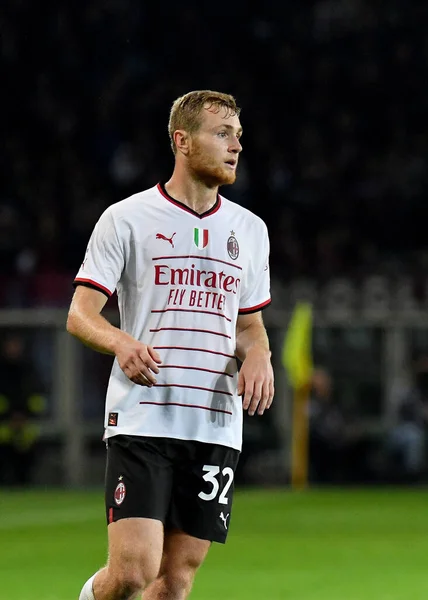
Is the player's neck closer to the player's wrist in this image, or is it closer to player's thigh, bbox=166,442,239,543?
the player's wrist

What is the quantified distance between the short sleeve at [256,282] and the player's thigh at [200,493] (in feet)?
2.00

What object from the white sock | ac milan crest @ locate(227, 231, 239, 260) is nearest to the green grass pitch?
the white sock

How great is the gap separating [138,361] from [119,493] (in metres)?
0.64

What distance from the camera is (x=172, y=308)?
553 cm

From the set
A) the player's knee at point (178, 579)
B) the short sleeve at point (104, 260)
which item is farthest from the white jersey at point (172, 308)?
the player's knee at point (178, 579)

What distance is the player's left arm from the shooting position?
17.8ft

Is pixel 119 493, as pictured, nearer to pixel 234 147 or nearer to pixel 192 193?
pixel 192 193

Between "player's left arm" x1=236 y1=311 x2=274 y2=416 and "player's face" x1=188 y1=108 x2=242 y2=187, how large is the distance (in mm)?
644

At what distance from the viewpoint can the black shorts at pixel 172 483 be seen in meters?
5.40

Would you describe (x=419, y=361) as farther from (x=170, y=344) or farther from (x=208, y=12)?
(x=170, y=344)

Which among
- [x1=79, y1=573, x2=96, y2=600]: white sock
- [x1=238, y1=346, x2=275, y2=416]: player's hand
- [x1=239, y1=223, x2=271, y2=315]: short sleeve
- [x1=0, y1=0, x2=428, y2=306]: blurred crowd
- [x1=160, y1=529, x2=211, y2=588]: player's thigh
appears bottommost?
[x1=79, y1=573, x2=96, y2=600]: white sock

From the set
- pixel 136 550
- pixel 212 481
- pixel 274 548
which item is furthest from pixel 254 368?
pixel 274 548

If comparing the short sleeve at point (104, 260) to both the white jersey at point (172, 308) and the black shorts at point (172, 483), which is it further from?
the black shorts at point (172, 483)

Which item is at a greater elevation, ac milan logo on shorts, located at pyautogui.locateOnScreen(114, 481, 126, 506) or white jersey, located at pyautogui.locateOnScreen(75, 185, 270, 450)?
white jersey, located at pyautogui.locateOnScreen(75, 185, 270, 450)
